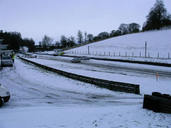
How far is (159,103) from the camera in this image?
6.68m

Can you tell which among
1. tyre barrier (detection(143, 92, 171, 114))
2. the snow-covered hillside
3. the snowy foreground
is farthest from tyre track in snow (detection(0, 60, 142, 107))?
the snow-covered hillside

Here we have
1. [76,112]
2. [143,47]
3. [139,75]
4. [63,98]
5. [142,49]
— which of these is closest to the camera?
[76,112]

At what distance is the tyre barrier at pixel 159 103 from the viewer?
21.4 feet

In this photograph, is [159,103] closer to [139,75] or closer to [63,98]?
[63,98]

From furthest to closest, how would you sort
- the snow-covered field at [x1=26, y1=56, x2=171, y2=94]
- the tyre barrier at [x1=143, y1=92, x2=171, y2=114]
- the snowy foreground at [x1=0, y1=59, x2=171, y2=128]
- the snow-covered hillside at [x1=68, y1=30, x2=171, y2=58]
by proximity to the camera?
1. the snow-covered hillside at [x1=68, y1=30, x2=171, y2=58]
2. the snow-covered field at [x1=26, y1=56, x2=171, y2=94]
3. the tyre barrier at [x1=143, y1=92, x2=171, y2=114]
4. the snowy foreground at [x1=0, y1=59, x2=171, y2=128]

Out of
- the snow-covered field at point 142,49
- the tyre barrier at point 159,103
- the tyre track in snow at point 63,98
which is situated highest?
the snow-covered field at point 142,49

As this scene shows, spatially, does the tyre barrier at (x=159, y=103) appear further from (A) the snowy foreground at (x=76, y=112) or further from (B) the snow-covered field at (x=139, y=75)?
(B) the snow-covered field at (x=139, y=75)

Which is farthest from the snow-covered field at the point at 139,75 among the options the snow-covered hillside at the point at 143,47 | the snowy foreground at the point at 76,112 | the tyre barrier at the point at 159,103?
the snow-covered hillside at the point at 143,47

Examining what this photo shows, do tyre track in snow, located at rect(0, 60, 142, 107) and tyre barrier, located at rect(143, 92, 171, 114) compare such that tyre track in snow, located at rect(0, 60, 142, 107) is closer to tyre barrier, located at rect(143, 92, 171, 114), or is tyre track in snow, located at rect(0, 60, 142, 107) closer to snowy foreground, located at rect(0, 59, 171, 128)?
snowy foreground, located at rect(0, 59, 171, 128)

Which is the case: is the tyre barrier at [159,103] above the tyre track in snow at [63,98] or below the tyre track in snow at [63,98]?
above

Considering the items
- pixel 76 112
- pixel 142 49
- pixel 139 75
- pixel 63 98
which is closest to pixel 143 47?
pixel 142 49

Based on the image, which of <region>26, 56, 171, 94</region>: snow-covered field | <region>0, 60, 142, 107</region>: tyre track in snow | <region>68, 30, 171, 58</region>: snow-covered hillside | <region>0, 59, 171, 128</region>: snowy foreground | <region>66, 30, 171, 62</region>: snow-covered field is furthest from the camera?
<region>68, 30, 171, 58</region>: snow-covered hillside

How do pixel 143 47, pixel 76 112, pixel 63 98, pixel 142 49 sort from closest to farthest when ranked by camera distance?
pixel 76 112 → pixel 63 98 → pixel 142 49 → pixel 143 47

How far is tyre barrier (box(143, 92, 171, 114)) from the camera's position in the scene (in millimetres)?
6508
